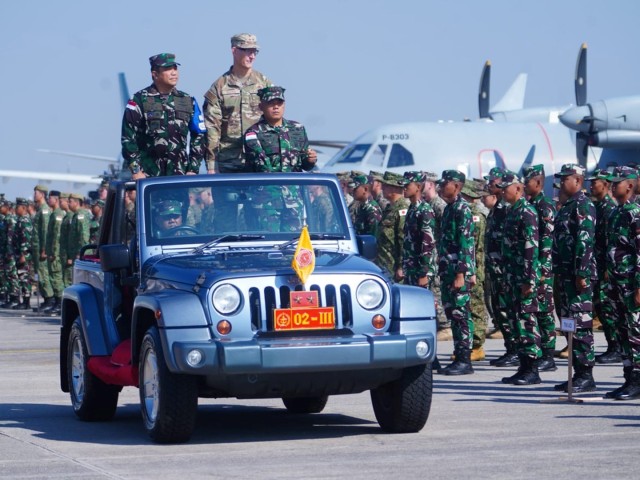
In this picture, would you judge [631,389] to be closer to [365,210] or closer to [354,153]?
[365,210]

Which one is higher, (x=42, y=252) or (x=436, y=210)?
(x=436, y=210)

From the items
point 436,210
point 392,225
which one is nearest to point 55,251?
point 392,225

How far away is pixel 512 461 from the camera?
815 cm

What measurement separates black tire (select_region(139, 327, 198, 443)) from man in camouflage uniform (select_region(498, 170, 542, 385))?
15.5 ft

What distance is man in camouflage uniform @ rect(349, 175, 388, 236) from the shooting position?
19141mm

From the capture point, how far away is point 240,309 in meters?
8.80

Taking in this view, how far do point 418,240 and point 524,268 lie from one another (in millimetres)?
2369

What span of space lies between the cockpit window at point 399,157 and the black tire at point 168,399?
69.2 feet

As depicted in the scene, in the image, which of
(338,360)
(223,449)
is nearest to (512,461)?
(338,360)

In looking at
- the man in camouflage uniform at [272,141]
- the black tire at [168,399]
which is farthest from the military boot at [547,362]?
the black tire at [168,399]

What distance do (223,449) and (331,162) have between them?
2280cm

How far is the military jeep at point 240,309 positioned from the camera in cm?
875

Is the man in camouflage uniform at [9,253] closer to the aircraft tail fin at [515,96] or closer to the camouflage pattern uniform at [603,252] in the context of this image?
the camouflage pattern uniform at [603,252]

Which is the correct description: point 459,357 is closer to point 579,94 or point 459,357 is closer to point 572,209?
point 572,209
